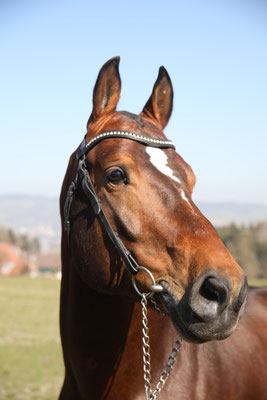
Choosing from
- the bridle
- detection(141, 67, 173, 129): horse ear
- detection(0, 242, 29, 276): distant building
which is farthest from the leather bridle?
detection(0, 242, 29, 276): distant building

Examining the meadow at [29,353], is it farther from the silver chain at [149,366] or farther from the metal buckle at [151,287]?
the metal buckle at [151,287]

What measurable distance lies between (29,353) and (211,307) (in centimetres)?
1259

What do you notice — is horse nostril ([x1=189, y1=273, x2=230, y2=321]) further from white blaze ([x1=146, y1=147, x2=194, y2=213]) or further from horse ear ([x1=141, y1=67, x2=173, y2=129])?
horse ear ([x1=141, y1=67, x2=173, y2=129])

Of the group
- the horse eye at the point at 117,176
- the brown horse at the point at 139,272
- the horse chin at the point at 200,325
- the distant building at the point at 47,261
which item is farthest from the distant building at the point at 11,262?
the horse chin at the point at 200,325

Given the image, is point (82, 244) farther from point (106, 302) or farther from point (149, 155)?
point (149, 155)

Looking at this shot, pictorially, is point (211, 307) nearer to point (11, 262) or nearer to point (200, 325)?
point (200, 325)

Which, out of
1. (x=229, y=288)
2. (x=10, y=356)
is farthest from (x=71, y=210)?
(x=10, y=356)

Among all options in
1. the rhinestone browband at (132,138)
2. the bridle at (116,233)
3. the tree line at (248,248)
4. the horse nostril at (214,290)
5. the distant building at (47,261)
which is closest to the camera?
the horse nostril at (214,290)

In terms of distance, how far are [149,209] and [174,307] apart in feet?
2.14

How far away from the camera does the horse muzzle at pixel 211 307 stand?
2633 mm

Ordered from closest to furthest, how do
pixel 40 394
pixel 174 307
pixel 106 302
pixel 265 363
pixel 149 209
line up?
pixel 174 307
pixel 149 209
pixel 106 302
pixel 265 363
pixel 40 394

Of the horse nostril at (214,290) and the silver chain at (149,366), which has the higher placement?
the horse nostril at (214,290)

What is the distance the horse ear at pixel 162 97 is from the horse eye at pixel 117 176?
1040mm

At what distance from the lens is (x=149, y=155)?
10.7ft
